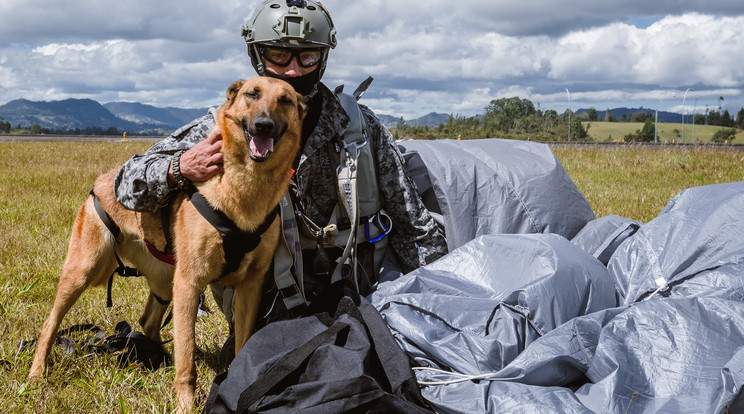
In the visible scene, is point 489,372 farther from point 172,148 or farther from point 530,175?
point 172,148

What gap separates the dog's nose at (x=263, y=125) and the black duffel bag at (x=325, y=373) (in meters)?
1.06

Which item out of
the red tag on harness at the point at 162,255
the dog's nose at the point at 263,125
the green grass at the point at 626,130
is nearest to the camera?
the dog's nose at the point at 263,125

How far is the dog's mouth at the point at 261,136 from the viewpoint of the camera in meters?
3.12

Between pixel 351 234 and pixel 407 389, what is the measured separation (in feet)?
4.43

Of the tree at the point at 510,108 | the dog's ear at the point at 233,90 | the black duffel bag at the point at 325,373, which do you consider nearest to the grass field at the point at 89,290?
the black duffel bag at the point at 325,373

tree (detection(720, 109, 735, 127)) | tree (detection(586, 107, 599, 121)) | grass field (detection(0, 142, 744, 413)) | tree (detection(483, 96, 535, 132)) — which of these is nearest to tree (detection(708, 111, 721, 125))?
tree (detection(720, 109, 735, 127))

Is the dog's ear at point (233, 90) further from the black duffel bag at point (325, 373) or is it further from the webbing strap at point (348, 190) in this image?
the black duffel bag at point (325, 373)

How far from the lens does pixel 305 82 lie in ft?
13.1

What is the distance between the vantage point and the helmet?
379 cm

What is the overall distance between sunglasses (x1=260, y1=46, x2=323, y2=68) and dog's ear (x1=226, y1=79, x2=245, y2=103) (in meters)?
0.58

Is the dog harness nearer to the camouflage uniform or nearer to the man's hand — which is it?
the man's hand

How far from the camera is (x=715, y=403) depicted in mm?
2502

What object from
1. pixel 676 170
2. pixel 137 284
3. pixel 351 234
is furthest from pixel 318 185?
pixel 676 170

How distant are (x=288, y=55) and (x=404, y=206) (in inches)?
52.5
